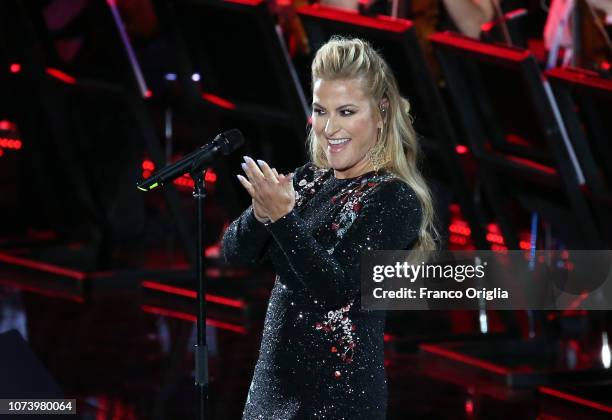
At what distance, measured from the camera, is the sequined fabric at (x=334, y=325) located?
234 cm

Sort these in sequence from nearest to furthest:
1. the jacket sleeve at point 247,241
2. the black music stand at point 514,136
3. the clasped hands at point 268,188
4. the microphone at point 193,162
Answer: the clasped hands at point 268,188 → the microphone at point 193,162 → the jacket sleeve at point 247,241 → the black music stand at point 514,136

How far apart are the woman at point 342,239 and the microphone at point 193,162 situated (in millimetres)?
145

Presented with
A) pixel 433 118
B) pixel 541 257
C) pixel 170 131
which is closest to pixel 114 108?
pixel 170 131

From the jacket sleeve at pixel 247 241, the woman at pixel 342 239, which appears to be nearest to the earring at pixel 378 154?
the woman at pixel 342 239

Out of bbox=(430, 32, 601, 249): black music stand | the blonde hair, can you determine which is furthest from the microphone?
bbox=(430, 32, 601, 249): black music stand

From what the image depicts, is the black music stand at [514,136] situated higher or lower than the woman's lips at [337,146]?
higher

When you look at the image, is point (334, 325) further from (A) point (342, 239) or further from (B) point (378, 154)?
(B) point (378, 154)

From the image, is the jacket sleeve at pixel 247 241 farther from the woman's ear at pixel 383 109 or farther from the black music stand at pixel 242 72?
the black music stand at pixel 242 72

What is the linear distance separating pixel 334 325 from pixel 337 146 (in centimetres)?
39

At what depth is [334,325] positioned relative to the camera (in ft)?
7.71

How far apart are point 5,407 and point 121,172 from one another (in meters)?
6.01

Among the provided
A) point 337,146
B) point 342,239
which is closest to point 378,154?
point 337,146

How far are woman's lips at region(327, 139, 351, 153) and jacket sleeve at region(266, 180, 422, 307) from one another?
0.13m

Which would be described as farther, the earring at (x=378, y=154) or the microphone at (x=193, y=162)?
the earring at (x=378, y=154)
